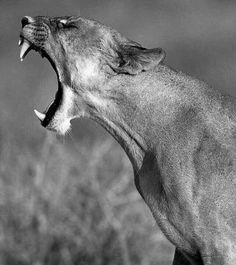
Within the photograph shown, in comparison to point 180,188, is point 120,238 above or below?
below

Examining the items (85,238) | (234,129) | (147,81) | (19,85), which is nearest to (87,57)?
(147,81)

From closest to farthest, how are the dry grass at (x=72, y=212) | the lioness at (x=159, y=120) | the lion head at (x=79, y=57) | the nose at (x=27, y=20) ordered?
1. the lioness at (x=159, y=120)
2. the lion head at (x=79, y=57)
3. the nose at (x=27, y=20)
4. the dry grass at (x=72, y=212)

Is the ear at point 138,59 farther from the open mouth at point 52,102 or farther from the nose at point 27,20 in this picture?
the nose at point 27,20

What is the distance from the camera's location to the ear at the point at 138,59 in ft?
24.2

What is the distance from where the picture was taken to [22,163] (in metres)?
10.9

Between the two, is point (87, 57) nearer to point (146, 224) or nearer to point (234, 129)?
point (234, 129)

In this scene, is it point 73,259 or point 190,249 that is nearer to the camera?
point 190,249

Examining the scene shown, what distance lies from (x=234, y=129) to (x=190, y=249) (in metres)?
0.81

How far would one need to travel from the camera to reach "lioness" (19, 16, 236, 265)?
23.1 feet

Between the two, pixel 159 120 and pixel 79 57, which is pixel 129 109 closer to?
pixel 159 120

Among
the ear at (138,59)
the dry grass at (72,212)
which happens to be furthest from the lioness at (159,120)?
the dry grass at (72,212)

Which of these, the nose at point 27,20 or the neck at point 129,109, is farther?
the nose at point 27,20

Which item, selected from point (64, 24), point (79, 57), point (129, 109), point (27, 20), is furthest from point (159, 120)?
point (27, 20)

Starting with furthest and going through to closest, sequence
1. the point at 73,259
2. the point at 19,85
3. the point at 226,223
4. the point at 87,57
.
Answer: the point at 19,85
the point at 73,259
the point at 87,57
the point at 226,223
